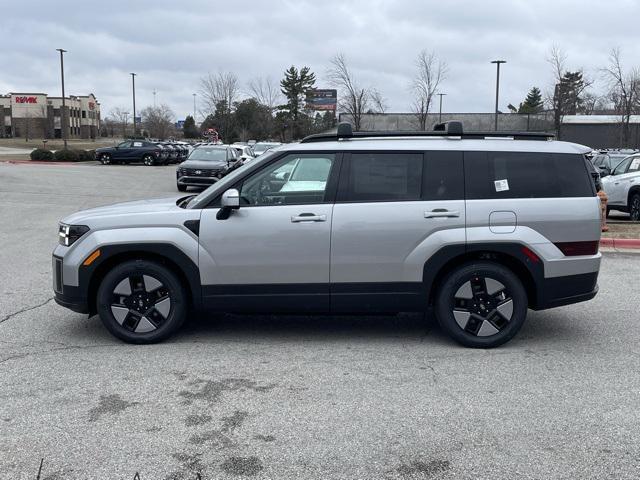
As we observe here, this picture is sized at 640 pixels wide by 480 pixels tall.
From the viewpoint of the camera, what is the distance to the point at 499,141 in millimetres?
5797

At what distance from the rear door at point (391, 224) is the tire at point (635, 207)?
10828 mm

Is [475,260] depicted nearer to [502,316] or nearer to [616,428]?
[502,316]

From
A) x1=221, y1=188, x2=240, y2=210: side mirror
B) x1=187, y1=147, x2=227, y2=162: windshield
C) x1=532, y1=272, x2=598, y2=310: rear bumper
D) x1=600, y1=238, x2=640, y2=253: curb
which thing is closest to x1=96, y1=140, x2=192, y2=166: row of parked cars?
x1=187, y1=147, x2=227, y2=162: windshield

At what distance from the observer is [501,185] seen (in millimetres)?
5629

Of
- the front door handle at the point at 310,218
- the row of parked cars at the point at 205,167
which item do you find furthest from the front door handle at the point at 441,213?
the row of parked cars at the point at 205,167

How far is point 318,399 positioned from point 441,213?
199 centimetres

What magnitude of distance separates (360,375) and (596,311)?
341 cm

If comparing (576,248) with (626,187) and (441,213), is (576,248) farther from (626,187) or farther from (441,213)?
(626,187)

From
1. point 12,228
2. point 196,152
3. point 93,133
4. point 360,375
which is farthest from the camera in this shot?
point 93,133

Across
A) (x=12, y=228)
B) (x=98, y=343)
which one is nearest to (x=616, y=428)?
(x=98, y=343)

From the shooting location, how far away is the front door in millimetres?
5512

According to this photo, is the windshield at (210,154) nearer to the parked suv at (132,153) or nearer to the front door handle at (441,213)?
the parked suv at (132,153)

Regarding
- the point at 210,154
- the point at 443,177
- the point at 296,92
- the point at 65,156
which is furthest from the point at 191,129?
the point at 443,177

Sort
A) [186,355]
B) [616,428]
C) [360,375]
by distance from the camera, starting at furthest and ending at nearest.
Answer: [186,355]
[360,375]
[616,428]
